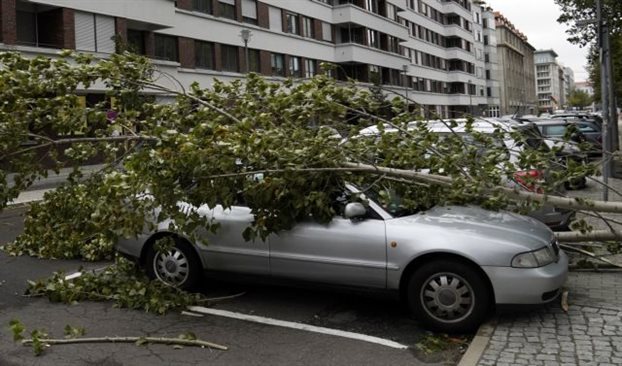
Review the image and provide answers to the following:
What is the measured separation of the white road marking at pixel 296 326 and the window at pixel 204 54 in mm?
27296

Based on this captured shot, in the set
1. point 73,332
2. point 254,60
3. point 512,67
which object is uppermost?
point 512,67

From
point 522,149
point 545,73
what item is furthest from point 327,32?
point 545,73

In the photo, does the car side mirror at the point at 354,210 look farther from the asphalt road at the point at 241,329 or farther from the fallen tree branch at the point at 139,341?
the fallen tree branch at the point at 139,341

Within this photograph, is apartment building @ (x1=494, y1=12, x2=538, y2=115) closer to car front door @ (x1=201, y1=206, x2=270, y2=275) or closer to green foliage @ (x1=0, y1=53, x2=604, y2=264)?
green foliage @ (x1=0, y1=53, x2=604, y2=264)

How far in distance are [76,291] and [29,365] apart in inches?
68.9

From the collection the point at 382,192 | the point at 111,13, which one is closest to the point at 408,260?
the point at 382,192

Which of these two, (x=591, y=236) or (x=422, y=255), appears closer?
(x=422, y=255)

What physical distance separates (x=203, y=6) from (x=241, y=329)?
97.2ft

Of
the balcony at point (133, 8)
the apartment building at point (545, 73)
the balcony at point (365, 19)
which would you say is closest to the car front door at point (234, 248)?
the balcony at point (133, 8)

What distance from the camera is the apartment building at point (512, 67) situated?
343 ft

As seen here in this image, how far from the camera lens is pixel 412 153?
6043 millimetres

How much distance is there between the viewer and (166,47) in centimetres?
2967

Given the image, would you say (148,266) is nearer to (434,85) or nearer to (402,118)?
(402,118)

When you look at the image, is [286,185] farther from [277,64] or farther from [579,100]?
[579,100]
